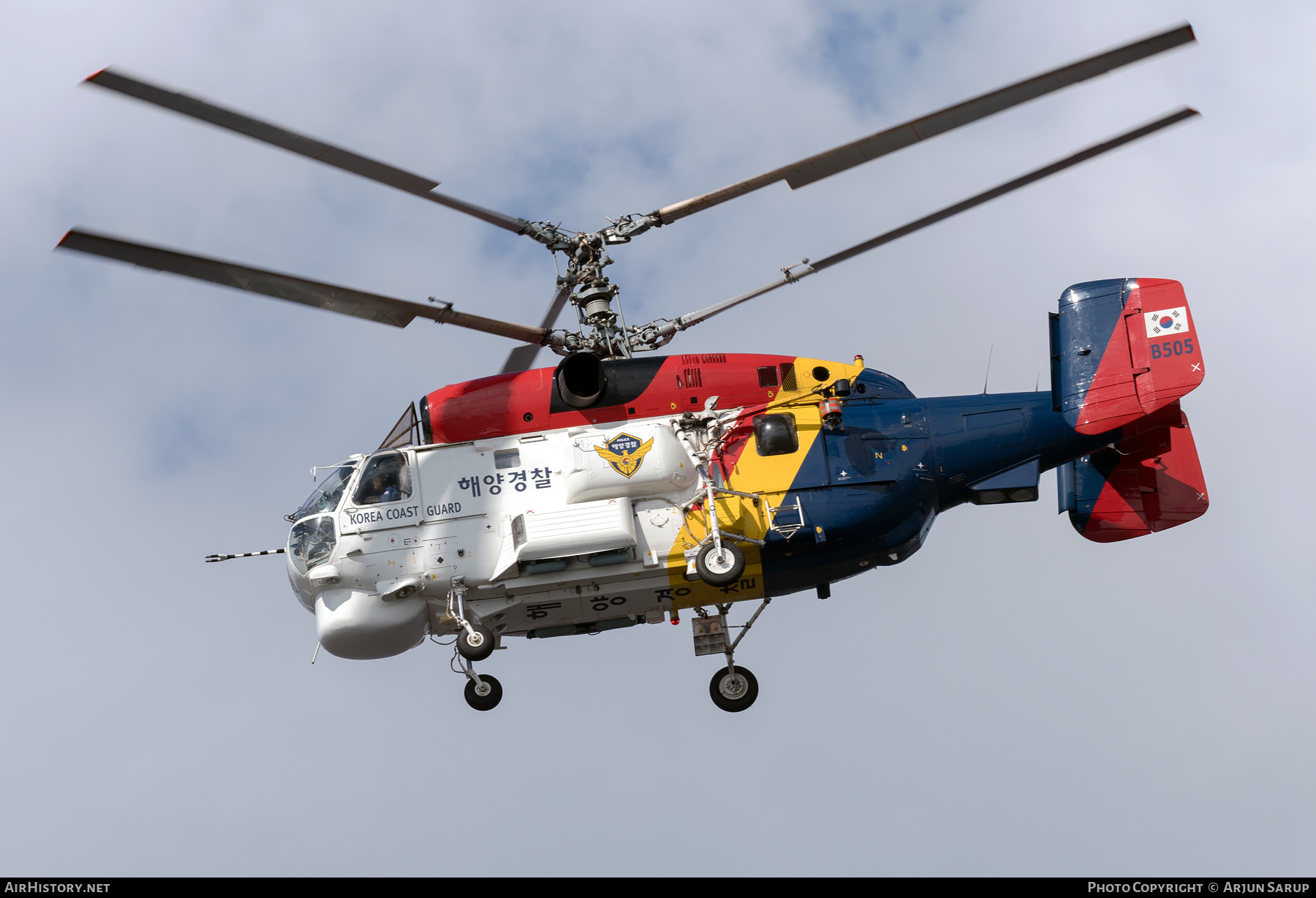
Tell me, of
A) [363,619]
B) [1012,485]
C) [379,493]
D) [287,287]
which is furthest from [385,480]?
[1012,485]

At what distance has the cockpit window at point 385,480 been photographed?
1747cm

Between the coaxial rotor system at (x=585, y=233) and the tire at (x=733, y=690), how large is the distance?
457 cm

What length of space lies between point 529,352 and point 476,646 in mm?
5293

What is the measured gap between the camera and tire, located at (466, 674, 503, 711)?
18375 millimetres

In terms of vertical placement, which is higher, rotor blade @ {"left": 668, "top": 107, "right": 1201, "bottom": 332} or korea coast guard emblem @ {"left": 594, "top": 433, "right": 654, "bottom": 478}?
rotor blade @ {"left": 668, "top": 107, "right": 1201, "bottom": 332}

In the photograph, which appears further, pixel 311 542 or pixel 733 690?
pixel 733 690

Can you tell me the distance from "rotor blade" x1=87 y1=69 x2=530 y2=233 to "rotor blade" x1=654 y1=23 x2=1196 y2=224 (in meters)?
3.16

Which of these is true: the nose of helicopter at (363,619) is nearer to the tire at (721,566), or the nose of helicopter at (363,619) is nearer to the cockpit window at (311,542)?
the cockpit window at (311,542)

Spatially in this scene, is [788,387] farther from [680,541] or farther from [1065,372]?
[1065,372]

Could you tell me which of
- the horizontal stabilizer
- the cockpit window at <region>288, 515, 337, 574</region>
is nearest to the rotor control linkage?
the cockpit window at <region>288, 515, 337, 574</region>

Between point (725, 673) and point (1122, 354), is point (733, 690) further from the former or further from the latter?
point (1122, 354)

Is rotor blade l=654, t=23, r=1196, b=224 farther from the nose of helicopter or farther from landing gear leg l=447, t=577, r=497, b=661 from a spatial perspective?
the nose of helicopter

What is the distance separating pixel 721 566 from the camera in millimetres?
16422

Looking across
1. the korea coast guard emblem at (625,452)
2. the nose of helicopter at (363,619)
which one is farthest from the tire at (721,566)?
the nose of helicopter at (363,619)
